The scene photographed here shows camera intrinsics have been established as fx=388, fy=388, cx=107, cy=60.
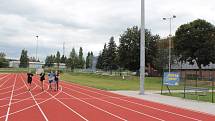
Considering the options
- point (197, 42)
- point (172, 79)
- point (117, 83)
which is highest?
point (197, 42)

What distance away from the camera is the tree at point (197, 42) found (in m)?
60.8

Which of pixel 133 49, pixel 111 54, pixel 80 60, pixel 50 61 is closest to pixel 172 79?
pixel 133 49

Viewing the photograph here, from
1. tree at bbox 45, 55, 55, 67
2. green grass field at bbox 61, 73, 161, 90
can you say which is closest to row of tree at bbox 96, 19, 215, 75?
green grass field at bbox 61, 73, 161, 90

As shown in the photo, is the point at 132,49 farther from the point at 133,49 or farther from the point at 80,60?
the point at 80,60

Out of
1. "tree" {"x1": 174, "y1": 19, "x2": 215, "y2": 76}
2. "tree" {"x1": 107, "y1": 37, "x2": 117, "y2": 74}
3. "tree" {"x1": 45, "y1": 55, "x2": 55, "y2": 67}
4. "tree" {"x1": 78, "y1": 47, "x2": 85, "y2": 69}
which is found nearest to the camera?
"tree" {"x1": 174, "y1": 19, "x2": 215, "y2": 76}

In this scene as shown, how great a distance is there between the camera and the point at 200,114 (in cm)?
1689

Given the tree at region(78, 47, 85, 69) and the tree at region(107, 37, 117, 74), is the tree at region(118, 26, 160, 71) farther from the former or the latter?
the tree at region(78, 47, 85, 69)

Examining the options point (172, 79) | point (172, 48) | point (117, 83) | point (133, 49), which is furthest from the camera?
point (133, 49)

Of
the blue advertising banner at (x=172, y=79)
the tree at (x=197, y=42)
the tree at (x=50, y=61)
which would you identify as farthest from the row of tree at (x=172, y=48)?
the tree at (x=50, y=61)

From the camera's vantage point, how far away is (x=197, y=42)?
61812 millimetres

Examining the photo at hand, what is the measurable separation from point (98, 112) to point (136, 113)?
162 centimetres

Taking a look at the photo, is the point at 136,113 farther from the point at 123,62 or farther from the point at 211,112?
the point at 123,62

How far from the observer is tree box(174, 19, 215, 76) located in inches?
2392

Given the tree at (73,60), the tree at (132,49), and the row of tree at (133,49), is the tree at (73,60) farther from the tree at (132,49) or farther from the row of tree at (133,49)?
the tree at (132,49)
